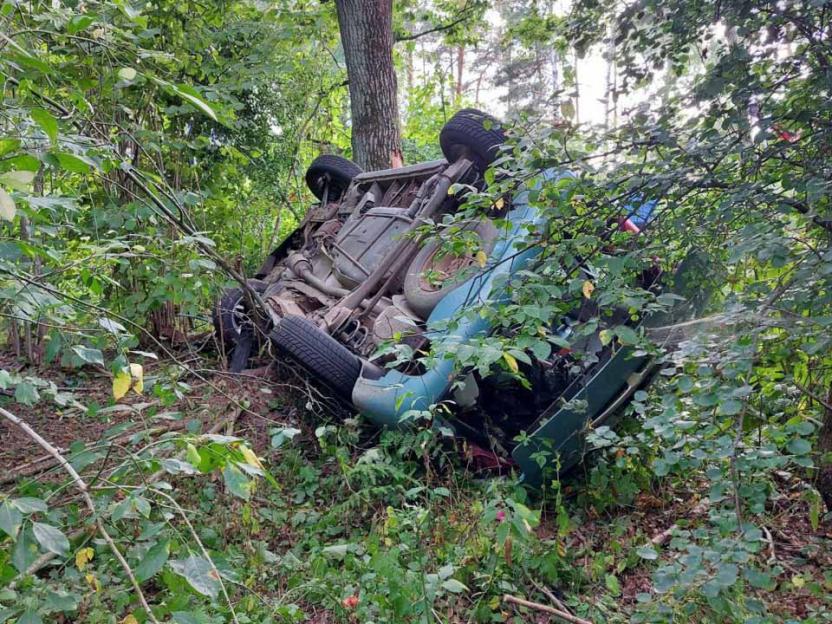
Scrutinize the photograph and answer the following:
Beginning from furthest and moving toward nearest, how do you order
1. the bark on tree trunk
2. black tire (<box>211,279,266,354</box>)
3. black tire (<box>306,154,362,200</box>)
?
black tire (<box>306,154,362,200</box>) → black tire (<box>211,279,266,354</box>) → the bark on tree trunk

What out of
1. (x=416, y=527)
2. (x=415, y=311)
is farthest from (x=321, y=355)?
(x=416, y=527)

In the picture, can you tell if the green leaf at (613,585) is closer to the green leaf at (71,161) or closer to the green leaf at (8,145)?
the green leaf at (71,161)

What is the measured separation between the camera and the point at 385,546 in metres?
3.14

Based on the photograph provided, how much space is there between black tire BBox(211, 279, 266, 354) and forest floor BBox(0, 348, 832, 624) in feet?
2.27

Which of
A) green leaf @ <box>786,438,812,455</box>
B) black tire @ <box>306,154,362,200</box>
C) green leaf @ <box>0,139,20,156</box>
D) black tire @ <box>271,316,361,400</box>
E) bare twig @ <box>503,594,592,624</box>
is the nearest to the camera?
green leaf @ <box>0,139,20,156</box>

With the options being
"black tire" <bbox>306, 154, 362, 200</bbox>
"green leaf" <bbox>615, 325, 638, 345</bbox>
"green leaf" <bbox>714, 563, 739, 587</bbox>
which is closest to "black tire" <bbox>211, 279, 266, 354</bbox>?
"black tire" <bbox>306, 154, 362, 200</bbox>

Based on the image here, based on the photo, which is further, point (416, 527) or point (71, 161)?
point (416, 527)

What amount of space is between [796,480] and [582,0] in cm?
262

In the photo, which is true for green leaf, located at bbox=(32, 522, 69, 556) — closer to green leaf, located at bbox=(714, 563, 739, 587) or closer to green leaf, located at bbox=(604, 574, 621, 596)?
green leaf, located at bbox=(714, 563, 739, 587)

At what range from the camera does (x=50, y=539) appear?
1.15 meters

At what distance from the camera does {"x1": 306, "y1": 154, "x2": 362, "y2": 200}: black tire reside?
6465 millimetres

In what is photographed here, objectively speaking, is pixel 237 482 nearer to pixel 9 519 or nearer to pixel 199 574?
pixel 199 574

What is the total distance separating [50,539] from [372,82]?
20.7 ft

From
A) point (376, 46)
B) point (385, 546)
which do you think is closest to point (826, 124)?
point (385, 546)
